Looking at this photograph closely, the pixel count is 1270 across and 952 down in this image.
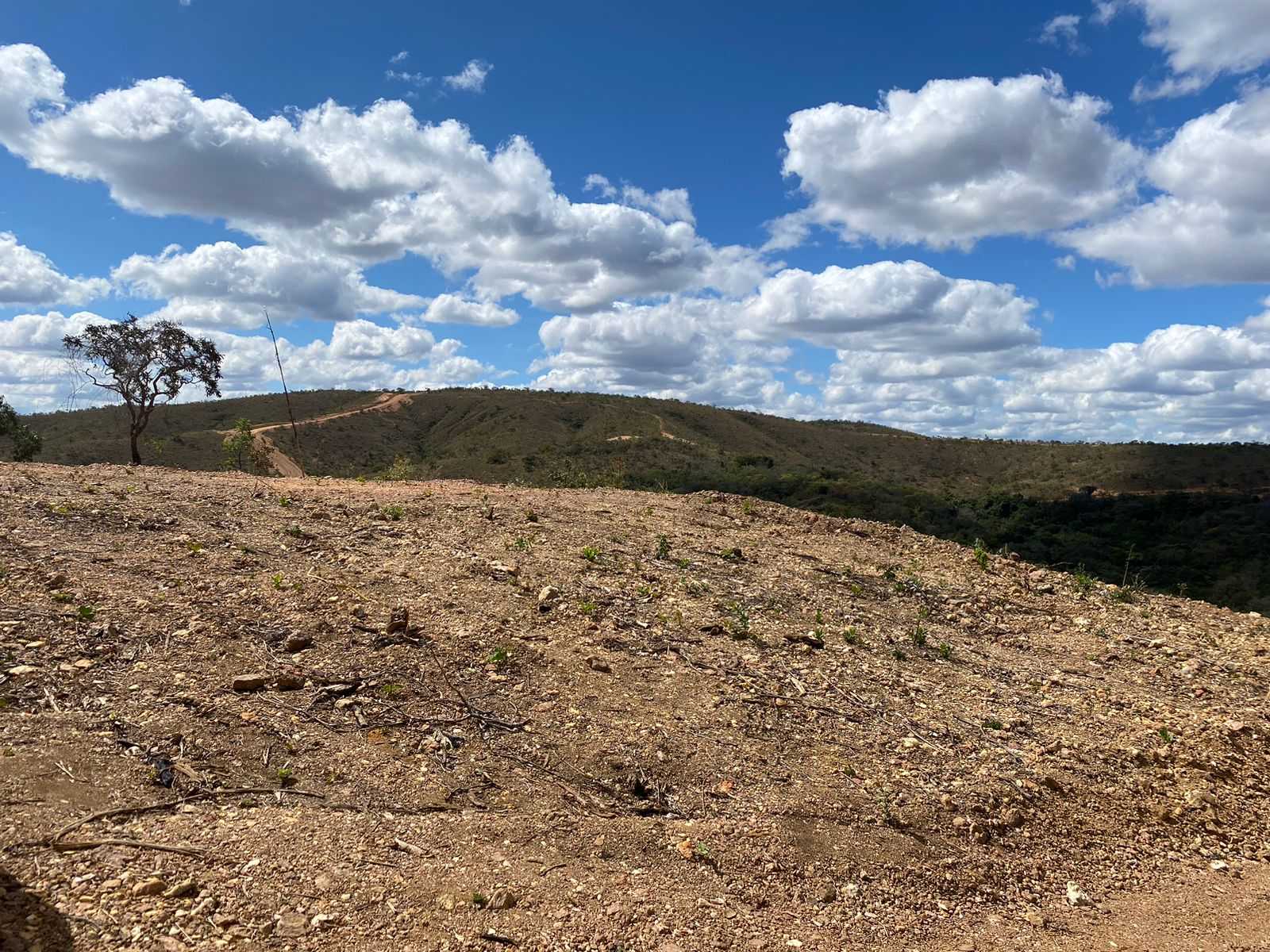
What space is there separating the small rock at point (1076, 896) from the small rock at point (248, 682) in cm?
561

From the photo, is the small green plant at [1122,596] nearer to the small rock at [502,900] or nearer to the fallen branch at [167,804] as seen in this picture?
the small rock at [502,900]

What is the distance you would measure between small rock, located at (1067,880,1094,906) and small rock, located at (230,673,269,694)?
5610 mm

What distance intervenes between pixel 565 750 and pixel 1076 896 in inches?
136

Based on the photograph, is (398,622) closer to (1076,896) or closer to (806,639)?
(806,639)

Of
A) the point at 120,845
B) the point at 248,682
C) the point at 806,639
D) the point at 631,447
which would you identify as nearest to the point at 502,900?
the point at 120,845

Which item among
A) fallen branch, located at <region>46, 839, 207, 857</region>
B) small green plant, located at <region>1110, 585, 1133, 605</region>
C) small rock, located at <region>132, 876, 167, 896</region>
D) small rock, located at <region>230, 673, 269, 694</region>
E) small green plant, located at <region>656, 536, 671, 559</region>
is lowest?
small rock, located at <region>132, 876, 167, 896</region>

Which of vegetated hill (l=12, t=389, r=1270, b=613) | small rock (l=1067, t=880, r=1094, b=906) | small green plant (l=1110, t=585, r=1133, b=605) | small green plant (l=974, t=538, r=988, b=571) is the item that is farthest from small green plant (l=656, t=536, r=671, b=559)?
small green plant (l=1110, t=585, r=1133, b=605)

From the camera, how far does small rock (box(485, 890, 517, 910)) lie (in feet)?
13.1

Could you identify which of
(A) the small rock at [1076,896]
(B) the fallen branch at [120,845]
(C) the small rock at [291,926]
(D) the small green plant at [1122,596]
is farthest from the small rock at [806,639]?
(B) the fallen branch at [120,845]

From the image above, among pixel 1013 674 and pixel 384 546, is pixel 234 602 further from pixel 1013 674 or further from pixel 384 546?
pixel 1013 674

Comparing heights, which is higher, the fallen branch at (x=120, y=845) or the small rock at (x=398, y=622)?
the small rock at (x=398, y=622)

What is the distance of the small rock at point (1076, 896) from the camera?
4.89m

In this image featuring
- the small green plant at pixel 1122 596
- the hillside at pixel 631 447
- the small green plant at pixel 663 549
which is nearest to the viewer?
the small green plant at pixel 663 549

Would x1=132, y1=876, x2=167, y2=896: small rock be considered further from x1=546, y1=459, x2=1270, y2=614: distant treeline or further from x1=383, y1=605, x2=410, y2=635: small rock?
x1=546, y1=459, x2=1270, y2=614: distant treeline
